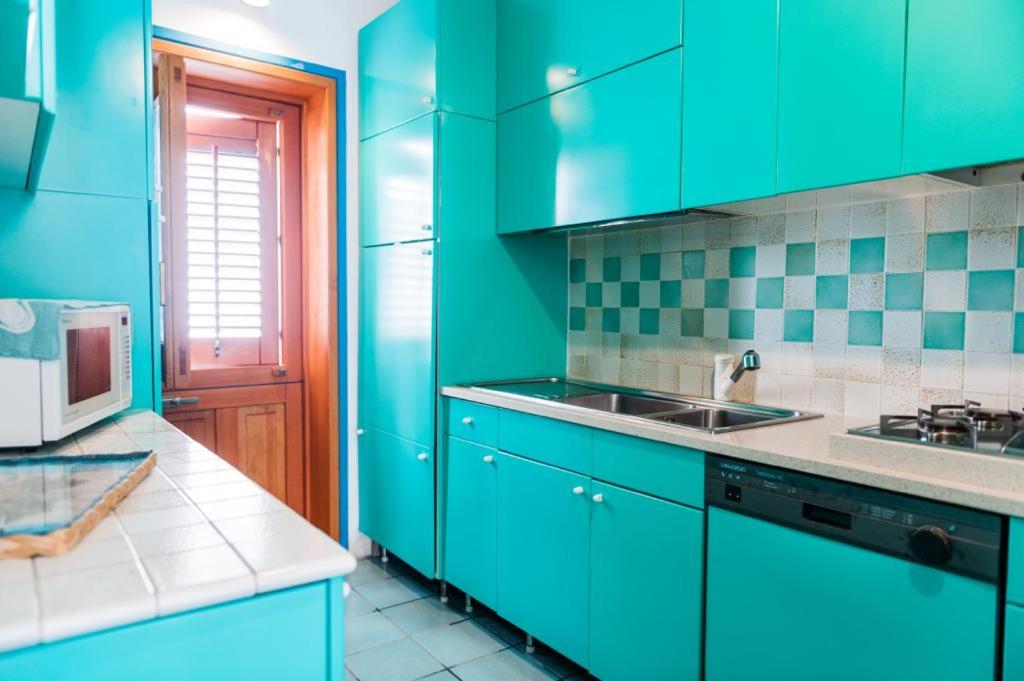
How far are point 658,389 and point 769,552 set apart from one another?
1.12 m

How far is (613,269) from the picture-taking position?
2.88 m

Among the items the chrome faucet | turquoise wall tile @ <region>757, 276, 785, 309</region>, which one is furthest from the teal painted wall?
turquoise wall tile @ <region>757, 276, 785, 309</region>

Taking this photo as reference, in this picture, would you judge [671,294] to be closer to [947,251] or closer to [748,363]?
[748,363]

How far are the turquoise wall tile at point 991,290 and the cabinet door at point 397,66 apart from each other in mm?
2010

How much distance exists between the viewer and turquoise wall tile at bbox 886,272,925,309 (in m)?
1.92

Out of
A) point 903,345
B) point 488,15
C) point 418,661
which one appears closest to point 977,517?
point 903,345

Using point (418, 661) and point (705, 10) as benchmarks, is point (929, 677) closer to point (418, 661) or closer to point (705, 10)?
point (418, 661)

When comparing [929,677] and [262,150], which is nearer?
[929,677]

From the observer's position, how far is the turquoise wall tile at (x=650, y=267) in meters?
2.68

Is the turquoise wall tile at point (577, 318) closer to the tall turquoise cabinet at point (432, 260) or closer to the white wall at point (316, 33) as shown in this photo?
the tall turquoise cabinet at point (432, 260)

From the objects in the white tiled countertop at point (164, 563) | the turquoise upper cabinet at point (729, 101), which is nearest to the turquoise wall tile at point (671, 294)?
the turquoise upper cabinet at point (729, 101)

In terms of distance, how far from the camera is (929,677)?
135 centimetres

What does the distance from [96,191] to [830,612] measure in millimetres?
2382

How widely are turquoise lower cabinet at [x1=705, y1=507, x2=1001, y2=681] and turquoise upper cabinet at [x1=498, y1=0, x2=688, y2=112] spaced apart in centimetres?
150
